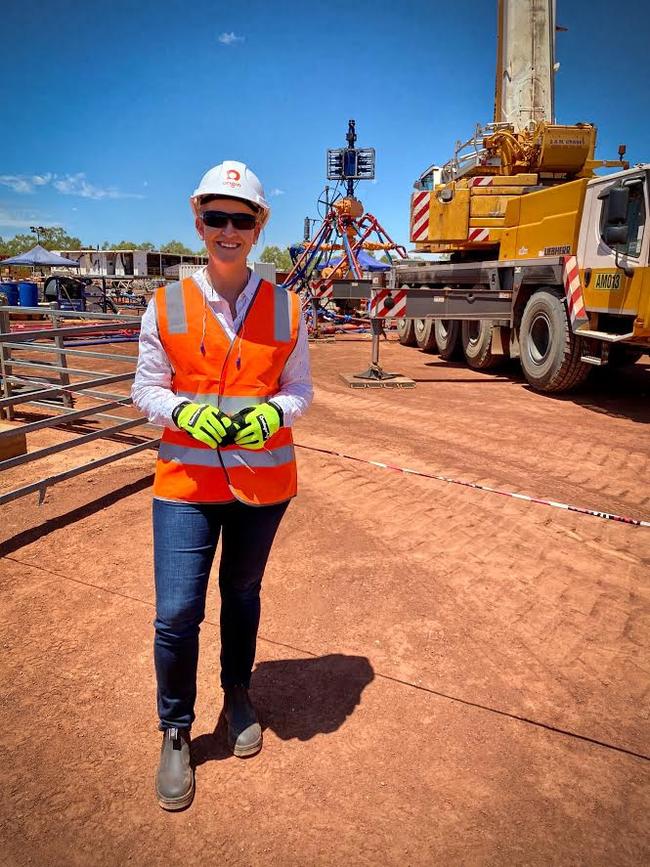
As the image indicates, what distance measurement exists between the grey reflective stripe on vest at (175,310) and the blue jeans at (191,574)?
57 centimetres

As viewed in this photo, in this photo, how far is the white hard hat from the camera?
185 cm

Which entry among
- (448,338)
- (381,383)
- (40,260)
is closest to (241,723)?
(381,383)

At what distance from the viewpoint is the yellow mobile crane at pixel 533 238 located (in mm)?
6938

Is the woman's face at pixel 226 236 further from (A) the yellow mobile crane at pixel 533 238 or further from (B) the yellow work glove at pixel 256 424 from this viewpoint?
(A) the yellow mobile crane at pixel 533 238

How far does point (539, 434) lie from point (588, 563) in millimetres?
3067

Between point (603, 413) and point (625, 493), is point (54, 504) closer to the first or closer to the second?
point (625, 493)

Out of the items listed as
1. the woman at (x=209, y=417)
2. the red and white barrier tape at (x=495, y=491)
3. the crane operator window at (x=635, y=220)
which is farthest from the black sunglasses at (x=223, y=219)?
the crane operator window at (x=635, y=220)

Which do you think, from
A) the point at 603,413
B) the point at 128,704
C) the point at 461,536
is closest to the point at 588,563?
the point at 461,536

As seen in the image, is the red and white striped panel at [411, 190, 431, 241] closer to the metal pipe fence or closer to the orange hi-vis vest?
the metal pipe fence

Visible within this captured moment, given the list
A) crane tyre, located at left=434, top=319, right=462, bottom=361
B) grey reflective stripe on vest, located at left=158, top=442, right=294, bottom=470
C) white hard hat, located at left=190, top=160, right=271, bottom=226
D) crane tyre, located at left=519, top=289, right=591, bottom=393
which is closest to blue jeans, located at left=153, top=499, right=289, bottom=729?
grey reflective stripe on vest, located at left=158, top=442, right=294, bottom=470

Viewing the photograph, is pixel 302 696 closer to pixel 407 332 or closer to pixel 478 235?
pixel 478 235

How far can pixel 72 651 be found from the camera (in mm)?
2787

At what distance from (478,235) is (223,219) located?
965 centimetres

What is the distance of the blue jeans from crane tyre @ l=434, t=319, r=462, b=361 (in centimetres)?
1040
